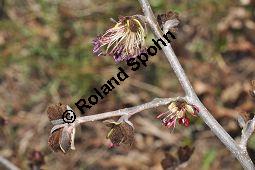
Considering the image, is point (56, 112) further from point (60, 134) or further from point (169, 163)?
point (169, 163)

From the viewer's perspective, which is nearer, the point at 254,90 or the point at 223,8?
the point at 254,90

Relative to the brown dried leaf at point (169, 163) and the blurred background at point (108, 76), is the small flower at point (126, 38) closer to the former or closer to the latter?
the brown dried leaf at point (169, 163)

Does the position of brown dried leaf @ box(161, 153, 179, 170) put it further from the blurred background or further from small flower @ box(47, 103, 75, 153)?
the blurred background

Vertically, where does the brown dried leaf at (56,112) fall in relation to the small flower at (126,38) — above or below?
below

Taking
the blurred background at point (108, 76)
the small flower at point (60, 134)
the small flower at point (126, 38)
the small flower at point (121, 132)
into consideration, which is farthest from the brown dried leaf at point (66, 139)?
the blurred background at point (108, 76)

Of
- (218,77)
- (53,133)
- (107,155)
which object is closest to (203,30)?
(218,77)

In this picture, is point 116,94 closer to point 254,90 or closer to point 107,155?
point 107,155

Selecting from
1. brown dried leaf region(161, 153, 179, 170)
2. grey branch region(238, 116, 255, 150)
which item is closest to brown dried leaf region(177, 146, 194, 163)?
brown dried leaf region(161, 153, 179, 170)
